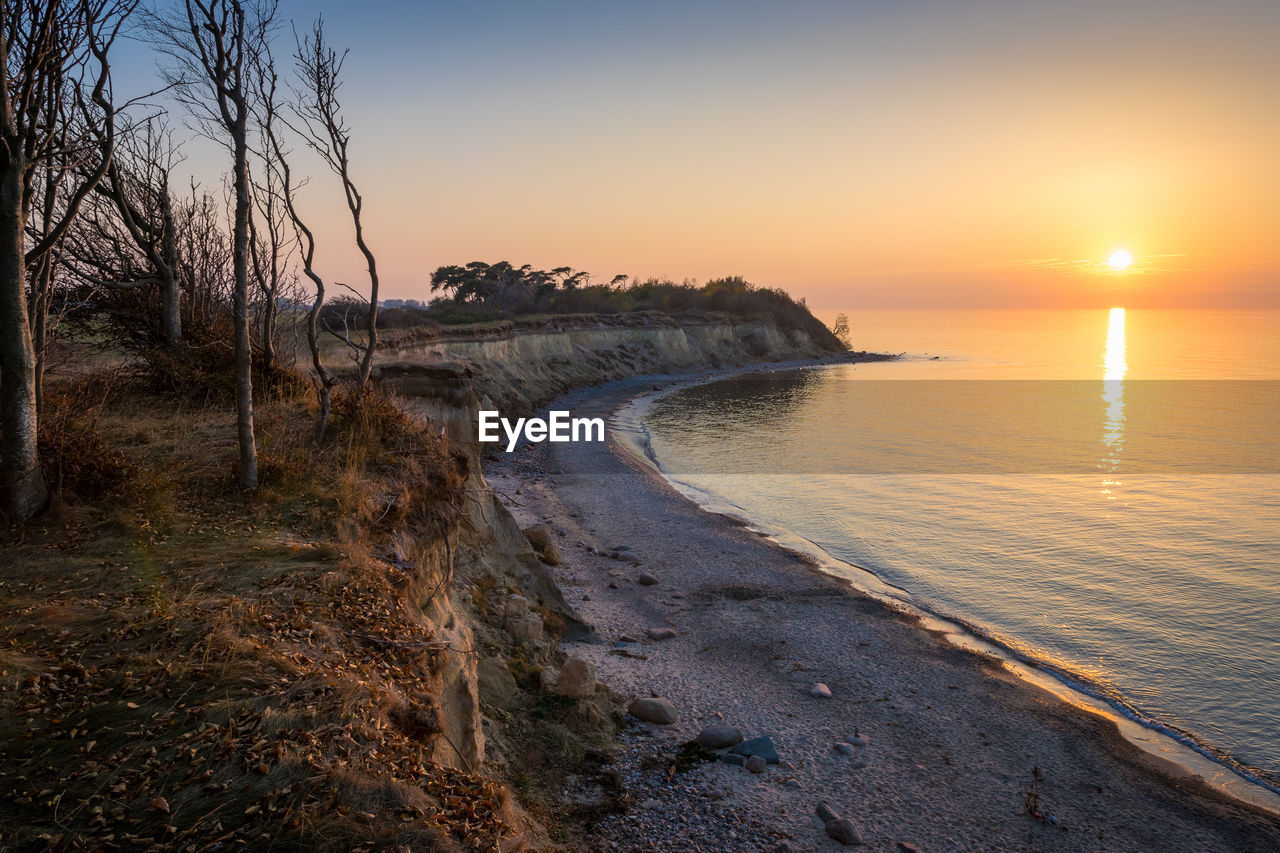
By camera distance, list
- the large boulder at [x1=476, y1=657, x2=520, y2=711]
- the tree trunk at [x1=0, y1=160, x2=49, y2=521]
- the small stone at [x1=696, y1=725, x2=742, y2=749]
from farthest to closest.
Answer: the small stone at [x1=696, y1=725, x2=742, y2=749] < the large boulder at [x1=476, y1=657, x2=520, y2=711] < the tree trunk at [x1=0, y1=160, x2=49, y2=521]

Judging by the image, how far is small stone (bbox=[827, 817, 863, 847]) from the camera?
25.3ft

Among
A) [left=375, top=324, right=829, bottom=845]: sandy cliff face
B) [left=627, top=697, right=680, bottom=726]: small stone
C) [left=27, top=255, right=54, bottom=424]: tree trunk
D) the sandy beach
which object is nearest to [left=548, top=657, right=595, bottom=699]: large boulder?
[left=375, top=324, right=829, bottom=845]: sandy cliff face

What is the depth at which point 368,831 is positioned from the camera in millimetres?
4047

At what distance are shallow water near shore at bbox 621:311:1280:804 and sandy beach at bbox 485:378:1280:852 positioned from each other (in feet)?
6.70

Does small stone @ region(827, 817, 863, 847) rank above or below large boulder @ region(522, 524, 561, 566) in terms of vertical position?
below

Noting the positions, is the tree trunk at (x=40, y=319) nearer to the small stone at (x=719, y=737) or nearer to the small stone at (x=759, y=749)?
the small stone at (x=719, y=737)

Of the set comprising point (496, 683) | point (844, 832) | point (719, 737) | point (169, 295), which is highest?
point (169, 295)

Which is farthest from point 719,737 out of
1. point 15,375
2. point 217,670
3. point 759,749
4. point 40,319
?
point 40,319

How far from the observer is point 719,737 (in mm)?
9336

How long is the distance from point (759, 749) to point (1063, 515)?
2025 cm

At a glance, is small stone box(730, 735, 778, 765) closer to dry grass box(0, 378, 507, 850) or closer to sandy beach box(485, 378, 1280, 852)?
sandy beach box(485, 378, 1280, 852)

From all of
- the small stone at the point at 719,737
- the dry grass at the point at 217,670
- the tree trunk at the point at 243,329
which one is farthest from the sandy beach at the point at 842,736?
the tree trunk at the point at 243,329

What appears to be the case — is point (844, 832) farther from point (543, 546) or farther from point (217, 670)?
point (543, 546)

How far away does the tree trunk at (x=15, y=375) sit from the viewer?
22.5 feet
